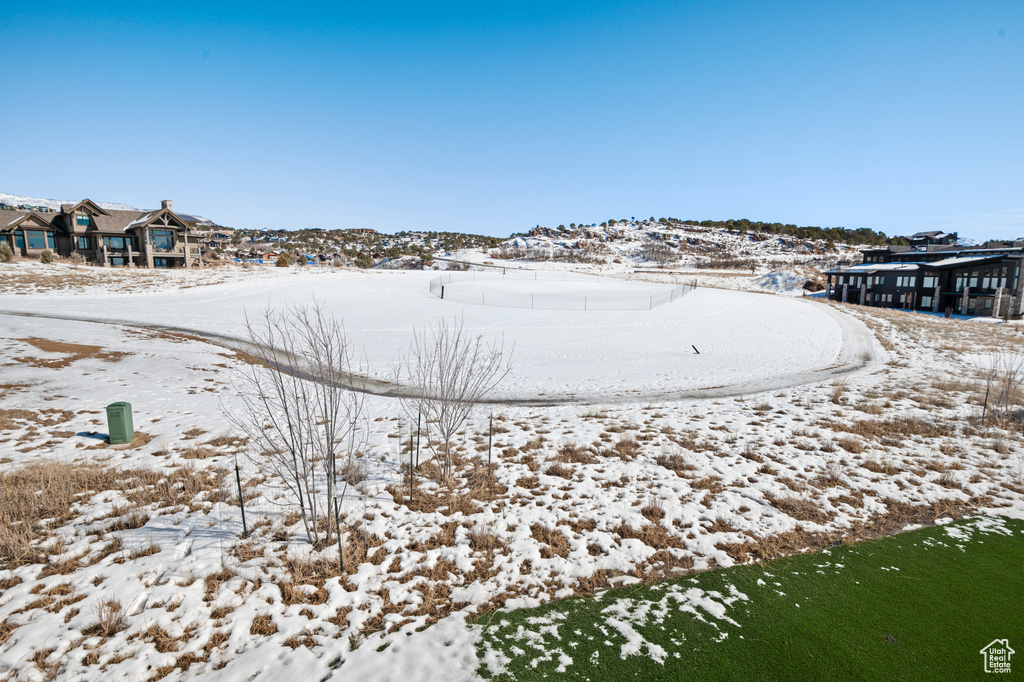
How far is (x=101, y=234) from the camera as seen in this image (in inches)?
1906

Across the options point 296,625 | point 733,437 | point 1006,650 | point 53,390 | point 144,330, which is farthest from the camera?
point 144,330

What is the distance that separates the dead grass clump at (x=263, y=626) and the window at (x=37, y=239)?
209 feet

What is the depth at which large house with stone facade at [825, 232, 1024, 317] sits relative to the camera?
5422 centimetres

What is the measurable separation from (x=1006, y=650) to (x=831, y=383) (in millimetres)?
14822

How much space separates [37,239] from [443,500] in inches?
2494

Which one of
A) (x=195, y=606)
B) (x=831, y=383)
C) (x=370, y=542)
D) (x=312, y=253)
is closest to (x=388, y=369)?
(x=370, y=542)

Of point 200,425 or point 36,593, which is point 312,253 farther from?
point 36,593

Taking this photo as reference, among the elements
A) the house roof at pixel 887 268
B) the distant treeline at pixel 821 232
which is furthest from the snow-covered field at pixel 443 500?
the distant treeline at pixel 821 232

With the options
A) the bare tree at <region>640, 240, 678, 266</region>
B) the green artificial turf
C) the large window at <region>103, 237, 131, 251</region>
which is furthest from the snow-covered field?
the bare tree at <region>640, 240, 678, 266</region>

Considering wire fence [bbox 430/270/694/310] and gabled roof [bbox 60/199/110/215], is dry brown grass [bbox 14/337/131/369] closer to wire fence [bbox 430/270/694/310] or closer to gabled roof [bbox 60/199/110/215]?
wire fence [bbox 430/270/694/310]

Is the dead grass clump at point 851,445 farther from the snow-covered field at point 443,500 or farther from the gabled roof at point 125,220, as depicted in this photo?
the gabled roof at point 125,220

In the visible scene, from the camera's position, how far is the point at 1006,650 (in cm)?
528

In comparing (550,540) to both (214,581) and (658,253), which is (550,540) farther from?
(658,253)

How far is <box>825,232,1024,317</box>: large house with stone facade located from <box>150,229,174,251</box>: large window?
9010 centimetres
